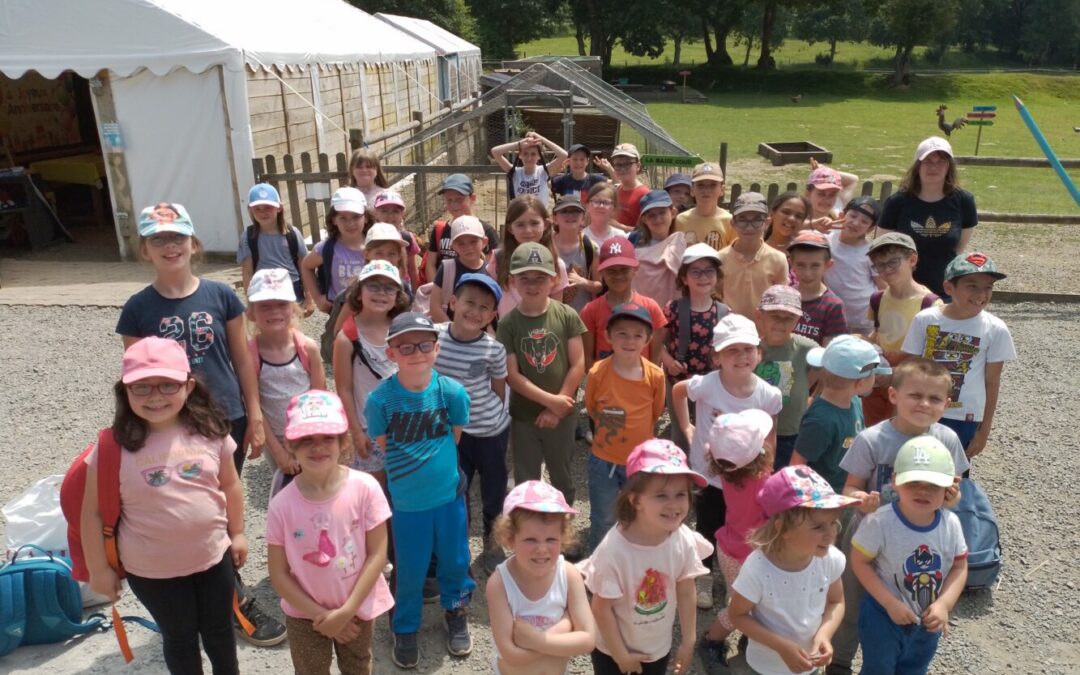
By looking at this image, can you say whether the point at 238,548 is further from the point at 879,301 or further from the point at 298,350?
the point at 879,301

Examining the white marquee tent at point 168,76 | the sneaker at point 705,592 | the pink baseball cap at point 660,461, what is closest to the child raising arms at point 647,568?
the pink baseball cap at point 660,461

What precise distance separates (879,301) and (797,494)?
2.37m

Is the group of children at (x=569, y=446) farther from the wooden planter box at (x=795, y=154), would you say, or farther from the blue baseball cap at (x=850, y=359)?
the wooden planter box at (x=795, y=154)

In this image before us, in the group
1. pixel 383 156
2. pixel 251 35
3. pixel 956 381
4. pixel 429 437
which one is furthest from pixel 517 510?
pixel 251 35

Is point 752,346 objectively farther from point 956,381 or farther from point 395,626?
point 395,626

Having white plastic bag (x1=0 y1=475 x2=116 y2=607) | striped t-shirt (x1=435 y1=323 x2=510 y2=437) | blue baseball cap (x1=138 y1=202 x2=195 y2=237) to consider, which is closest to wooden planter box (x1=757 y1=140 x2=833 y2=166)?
striped t-shirt (x1=435 y1=323 x2=510 y2=437)

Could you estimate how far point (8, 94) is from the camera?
43.9 ft

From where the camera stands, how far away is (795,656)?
8.68 feet

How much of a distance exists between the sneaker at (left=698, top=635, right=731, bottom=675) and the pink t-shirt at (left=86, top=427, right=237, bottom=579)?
2.16m

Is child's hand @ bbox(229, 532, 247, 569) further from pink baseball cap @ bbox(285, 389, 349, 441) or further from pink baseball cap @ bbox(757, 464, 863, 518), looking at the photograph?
pink baseball cap @ bbox(757, 464, 863, 518)

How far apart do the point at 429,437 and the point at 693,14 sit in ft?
176

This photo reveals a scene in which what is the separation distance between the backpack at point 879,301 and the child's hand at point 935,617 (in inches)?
79.2

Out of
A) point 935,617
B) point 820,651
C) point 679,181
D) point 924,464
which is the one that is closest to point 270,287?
point 820,651

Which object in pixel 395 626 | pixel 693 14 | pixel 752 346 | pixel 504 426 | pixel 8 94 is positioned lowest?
pixel 395 626
